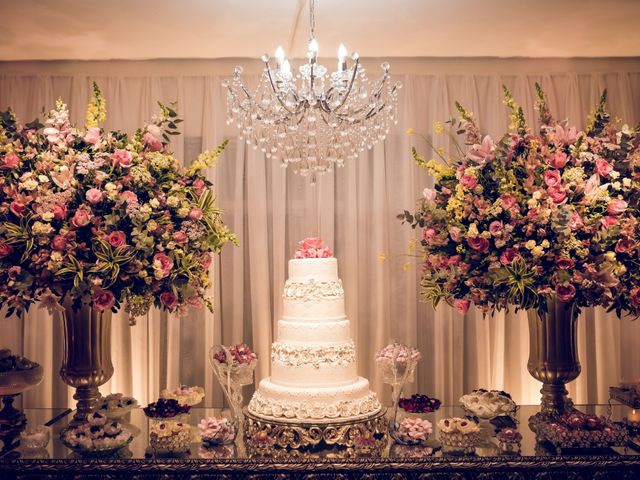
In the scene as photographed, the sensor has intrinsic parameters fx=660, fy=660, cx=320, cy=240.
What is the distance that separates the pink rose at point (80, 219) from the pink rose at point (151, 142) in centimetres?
52

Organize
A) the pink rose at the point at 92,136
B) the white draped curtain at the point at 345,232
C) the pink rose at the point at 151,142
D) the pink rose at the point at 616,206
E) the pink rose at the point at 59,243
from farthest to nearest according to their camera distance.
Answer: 1. the white draped curtain at the point at 345,232
2. the pink rose at the point at 151,142
3. the pink rose at the point at 92,136
4. the pink rose at the point at 616,206
5. the pink rose at the point at 59,243

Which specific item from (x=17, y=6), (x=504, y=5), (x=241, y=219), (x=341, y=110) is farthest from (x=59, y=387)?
(x=504, y=5)

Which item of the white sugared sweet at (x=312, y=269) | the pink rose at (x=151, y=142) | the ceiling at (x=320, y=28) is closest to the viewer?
the pink rose at (x=151, y=142)

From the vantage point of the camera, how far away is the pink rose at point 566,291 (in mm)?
3074

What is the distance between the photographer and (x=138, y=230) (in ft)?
10.1

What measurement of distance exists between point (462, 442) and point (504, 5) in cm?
275

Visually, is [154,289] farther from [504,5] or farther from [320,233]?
[504,5]

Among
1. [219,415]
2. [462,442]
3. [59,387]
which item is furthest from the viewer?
[59,387]

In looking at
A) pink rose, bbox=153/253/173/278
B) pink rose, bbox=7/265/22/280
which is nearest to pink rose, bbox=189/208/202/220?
pink rose, bbox=153/253/173/278

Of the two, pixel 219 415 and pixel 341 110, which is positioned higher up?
pixel 341 110

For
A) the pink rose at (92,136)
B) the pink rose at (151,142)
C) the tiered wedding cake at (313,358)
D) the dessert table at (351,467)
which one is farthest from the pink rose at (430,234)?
the pink rose at (92,136)

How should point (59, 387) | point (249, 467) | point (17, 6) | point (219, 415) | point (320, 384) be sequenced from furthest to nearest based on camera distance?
point (59, 387), point (17, 6), point (219, 415), point (320, 384), point (249, 467)

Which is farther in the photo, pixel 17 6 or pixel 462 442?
pixel 17 6

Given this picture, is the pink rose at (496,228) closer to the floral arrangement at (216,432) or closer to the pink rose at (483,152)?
the pink rose at (483,152)
